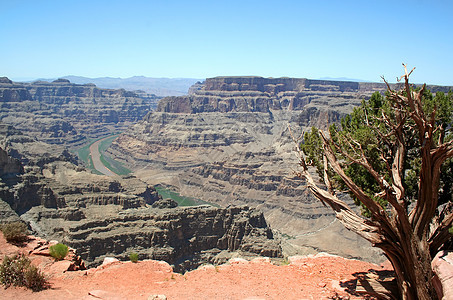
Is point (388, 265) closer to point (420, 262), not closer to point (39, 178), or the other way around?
point (420, 262)

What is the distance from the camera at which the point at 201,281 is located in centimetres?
1777

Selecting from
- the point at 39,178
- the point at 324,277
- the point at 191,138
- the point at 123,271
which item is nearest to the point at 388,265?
the point at 324,277

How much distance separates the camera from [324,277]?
17812 mm

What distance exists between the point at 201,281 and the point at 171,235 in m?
46.1

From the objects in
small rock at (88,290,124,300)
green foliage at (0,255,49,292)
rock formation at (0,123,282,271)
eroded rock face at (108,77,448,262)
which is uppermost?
green foliage at (0,255,49,292)

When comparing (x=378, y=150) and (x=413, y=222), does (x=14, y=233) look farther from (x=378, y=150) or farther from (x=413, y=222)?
(x=378, y=150)

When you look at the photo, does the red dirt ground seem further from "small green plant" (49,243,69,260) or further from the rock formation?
the rock formation

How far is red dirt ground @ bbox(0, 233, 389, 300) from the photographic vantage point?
1546cm

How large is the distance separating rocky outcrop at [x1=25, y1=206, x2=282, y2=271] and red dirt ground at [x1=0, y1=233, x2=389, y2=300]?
39.2 m

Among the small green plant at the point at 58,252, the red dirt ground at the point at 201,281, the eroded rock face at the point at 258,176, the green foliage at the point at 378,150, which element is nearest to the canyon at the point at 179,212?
the eroded rock face at the point at 258,176

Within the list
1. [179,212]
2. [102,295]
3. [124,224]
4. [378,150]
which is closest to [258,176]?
[179,212]

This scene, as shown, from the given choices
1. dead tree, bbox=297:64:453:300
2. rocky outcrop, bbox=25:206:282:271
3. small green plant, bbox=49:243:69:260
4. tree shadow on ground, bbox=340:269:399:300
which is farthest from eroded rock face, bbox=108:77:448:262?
dead tree, bbox=297:64:453:300

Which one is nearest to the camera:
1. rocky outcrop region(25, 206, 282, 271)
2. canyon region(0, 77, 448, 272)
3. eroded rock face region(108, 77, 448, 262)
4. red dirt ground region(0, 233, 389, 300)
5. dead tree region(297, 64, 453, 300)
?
dead tree region(297, 64, 453, 300)

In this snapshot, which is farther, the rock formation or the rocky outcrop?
the rock formation
